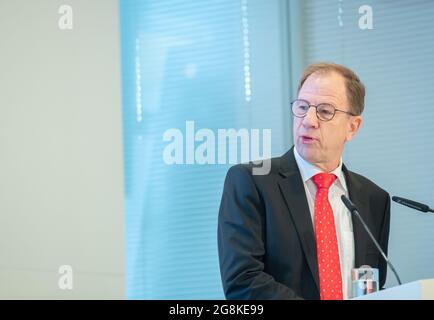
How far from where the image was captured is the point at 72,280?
12.5 feet

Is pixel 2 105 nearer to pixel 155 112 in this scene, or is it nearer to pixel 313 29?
pixel 155 112

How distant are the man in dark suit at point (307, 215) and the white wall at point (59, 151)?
1117 mm

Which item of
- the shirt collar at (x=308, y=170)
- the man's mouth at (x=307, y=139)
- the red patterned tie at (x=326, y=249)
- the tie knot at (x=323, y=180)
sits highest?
the man's mouth at (x=307, y=139)

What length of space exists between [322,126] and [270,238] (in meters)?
0.49

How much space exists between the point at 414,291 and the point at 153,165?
7.69 ft

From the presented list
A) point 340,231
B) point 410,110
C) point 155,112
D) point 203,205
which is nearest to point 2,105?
point 155,112

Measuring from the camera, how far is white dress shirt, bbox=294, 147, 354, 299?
9.64ft

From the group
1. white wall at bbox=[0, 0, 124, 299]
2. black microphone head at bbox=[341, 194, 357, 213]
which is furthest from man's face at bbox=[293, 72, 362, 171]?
white wall at bbox=[0, 0, 124, 299]

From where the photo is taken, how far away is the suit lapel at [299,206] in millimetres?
2859

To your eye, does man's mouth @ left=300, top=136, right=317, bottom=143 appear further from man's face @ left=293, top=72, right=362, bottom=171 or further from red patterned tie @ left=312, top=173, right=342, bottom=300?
red patterned tie @ left=312, top=173, right=342, bottom=300

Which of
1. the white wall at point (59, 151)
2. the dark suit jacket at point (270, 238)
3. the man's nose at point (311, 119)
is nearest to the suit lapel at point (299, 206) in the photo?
the dark suit jacket at point (270, 238)

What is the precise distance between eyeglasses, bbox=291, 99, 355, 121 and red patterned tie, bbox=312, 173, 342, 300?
0.26m

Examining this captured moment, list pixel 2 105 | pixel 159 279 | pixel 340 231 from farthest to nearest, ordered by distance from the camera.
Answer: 1. pixel 159 279
2. pixel 2 105
3. pixel 340 231

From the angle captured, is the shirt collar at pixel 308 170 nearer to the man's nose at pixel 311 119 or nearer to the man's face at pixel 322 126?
the man's face at pixel 322 126
